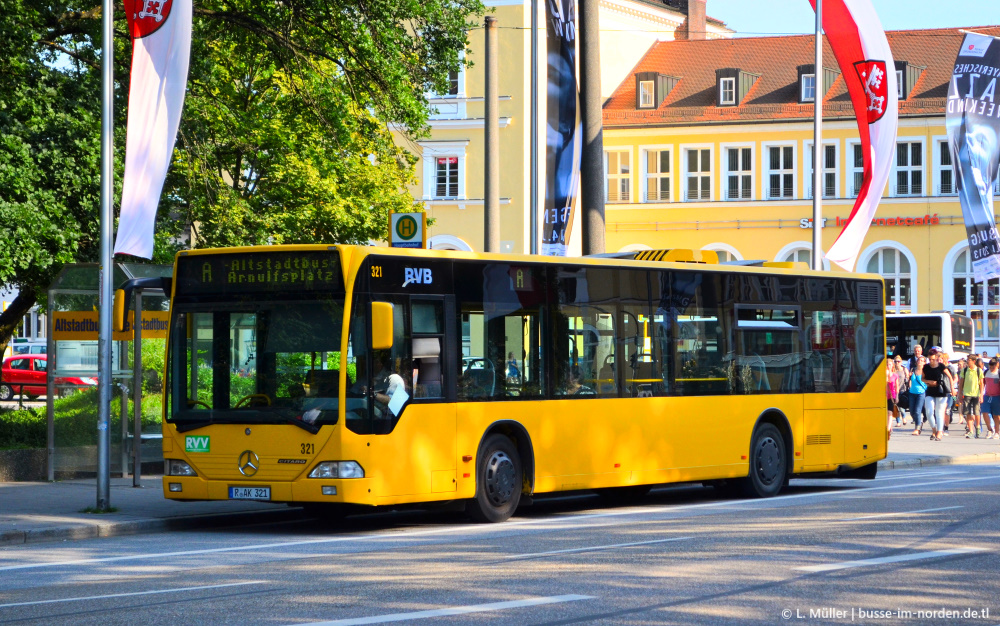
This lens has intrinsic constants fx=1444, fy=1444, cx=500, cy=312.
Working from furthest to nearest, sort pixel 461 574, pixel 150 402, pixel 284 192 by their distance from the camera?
1. pixel 284 192
2. pixel 150 402
3. pixel 461 574

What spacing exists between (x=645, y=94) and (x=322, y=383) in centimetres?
5416

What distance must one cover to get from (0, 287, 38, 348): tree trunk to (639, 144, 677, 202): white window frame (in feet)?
143

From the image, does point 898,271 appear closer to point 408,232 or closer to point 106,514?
point 408,232

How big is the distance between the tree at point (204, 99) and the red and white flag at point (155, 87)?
12.6 ft

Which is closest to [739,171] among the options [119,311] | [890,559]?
[119,311]

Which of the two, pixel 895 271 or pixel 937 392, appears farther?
pixel 895 271

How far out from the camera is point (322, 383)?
1348cm

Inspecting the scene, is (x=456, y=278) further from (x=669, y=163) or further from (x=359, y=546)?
(x=669, y=163)

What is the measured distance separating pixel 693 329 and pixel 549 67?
444 cm

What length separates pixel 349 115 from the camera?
2311 cm

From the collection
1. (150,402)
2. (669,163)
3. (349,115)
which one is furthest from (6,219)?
(669,163)

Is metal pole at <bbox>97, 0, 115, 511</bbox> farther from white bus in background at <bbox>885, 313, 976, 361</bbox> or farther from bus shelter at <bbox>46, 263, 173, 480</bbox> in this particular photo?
white bus in background at <bbox>885, 313, 976, 361</bbox>

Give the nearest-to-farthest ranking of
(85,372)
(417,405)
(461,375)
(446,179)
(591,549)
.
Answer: (591,549) < (417,405) < (461,375) < (85,372) < (446,179)

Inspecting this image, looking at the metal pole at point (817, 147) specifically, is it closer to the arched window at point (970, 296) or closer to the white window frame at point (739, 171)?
the white window frame at point (739, 171)
